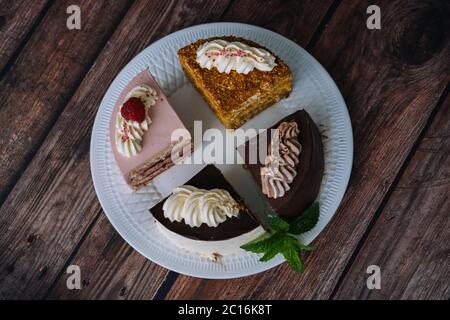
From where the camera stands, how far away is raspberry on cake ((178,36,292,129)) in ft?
8.19

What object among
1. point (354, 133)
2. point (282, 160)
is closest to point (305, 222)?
point (282, 160)

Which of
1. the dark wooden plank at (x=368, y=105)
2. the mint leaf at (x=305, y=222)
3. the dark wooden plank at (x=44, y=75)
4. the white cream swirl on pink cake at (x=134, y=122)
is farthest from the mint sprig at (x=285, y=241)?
the dark wooden plank at (x=44, y=75)

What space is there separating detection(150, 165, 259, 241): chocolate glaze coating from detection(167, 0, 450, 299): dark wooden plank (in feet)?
1.22

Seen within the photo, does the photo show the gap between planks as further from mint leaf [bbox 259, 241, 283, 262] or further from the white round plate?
mint leaf [bbox 259, 241, 283, 262]

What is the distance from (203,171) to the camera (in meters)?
2.55

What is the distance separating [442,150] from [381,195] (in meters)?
0.38

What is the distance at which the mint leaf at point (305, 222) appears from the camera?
2.47m

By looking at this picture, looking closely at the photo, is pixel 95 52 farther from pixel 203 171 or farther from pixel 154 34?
pixel 203 171

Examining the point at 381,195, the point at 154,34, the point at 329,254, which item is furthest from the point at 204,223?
the point at 154,34

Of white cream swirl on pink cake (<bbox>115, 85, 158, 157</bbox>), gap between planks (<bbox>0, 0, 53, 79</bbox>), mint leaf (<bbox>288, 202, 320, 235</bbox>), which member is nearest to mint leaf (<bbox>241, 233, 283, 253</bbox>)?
mint leaf (<bbox>288, 202, 320, 235</bbox>)

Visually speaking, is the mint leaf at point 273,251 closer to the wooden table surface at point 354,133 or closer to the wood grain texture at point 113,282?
the wooden table surface at point 354,133

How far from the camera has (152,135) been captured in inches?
101

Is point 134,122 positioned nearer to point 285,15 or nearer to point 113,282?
point 113,282

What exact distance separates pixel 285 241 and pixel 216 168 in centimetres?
46
